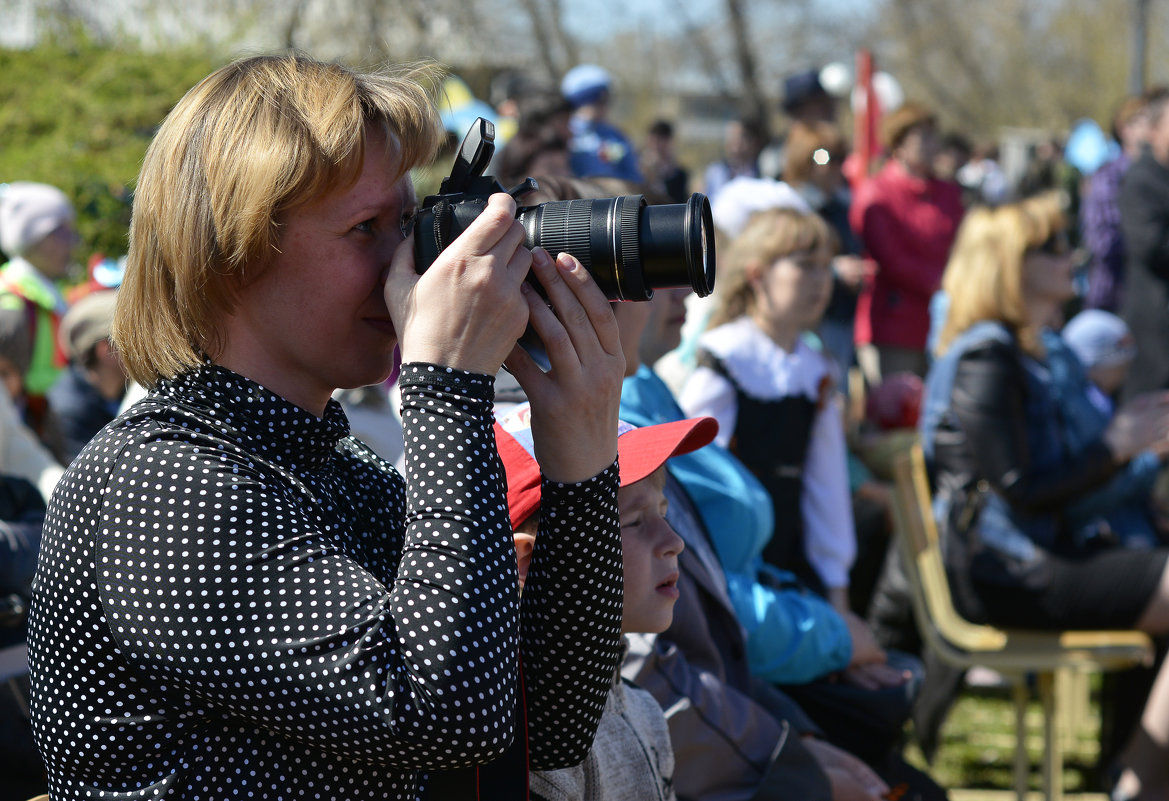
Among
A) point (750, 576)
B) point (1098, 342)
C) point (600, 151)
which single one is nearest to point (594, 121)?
point (600, 151)

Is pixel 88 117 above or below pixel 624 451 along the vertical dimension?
above

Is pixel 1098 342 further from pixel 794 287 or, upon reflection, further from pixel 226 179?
pixel 226 179

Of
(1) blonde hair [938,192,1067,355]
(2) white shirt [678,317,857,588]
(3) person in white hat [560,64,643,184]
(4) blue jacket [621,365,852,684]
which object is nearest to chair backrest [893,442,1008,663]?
(2) white shirt [678,317,857,588]

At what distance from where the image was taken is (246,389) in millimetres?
1292

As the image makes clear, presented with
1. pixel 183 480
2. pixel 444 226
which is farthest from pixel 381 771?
pixel 444 226

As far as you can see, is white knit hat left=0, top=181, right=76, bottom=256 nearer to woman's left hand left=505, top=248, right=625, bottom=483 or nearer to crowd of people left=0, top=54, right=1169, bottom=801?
crowd of people left=0, top=54, right=1169, bottom=801

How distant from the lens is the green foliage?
648 centimetres

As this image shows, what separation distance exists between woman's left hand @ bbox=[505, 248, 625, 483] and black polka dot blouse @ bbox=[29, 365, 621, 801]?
13 cm

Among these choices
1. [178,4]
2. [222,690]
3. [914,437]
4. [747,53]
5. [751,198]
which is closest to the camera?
[222,690]

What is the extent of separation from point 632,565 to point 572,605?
17.3 inches

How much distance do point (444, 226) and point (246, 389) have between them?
270 millimetres

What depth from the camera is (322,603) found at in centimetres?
116

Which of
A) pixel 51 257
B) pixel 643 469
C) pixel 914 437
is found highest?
pixel 643 469

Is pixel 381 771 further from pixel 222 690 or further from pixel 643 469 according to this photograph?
pixel 643 469
